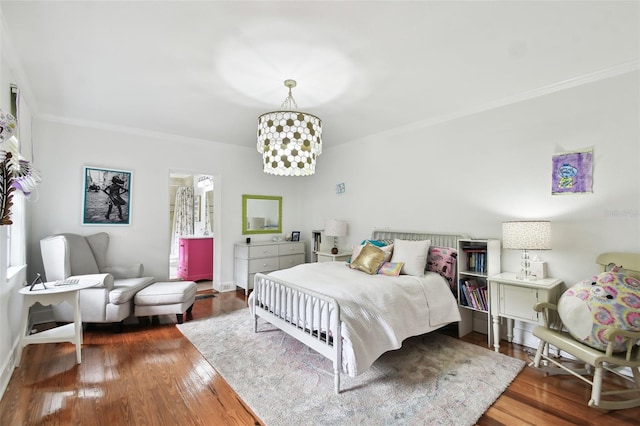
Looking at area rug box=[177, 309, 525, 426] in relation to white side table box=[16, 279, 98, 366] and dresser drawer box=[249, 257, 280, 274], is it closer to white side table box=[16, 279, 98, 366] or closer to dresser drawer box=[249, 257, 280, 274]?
white side table box=[16, 279, 98, 366]

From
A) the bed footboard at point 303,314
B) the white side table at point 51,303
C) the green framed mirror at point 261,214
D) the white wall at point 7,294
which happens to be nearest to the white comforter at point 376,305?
the bed footboard at point 303,314

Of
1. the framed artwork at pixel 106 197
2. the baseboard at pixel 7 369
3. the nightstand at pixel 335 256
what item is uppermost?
the framed artwork at pixel 106 197

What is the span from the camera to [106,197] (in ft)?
13.6

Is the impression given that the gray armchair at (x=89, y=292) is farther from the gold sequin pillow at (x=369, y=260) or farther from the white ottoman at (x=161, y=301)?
the gold sequin pillow at (x=369, y=260)

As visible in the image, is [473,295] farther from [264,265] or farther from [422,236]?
[264,265]

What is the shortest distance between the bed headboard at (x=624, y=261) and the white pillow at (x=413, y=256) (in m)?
1.49

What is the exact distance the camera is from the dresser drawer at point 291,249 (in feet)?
17.8

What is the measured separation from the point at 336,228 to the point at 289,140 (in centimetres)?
257

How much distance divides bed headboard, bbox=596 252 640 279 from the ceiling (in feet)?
5.29

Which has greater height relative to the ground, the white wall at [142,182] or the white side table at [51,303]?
the white wall at [142,182]

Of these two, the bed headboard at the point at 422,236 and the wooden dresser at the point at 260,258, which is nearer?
the bed headboard at the point at 422,236

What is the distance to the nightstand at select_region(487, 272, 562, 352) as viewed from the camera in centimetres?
267

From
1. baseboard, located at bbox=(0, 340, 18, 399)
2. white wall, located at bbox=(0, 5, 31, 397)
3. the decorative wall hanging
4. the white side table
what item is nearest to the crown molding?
the decorative wall hanging

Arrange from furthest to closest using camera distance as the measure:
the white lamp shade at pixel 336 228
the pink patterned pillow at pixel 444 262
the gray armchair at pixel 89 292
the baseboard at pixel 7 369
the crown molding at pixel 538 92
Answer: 1. the white lamp shade at pixel 336 228
2. the pink patterned pillow at pixel 444 262
3. the gray armchair at pixel 89 292
4. the crown molding at pixel 538 92
5. the baseboard at pixel 7 369
